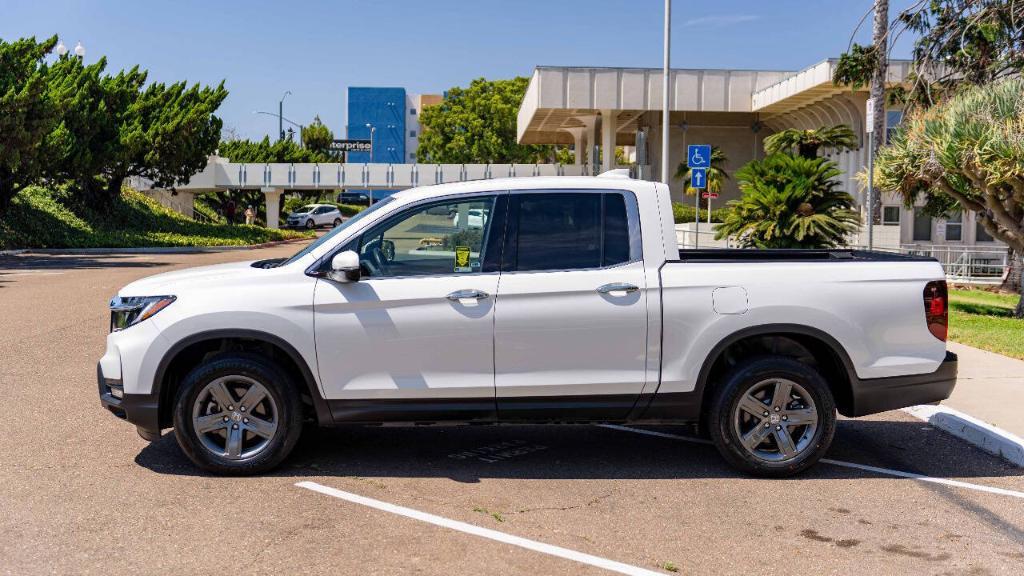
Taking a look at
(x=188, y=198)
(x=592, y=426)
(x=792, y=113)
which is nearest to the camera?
(x=592, y=426)

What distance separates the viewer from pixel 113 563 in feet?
16.1

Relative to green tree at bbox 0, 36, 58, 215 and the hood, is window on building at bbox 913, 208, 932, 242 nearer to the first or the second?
green tree at bbox 0, 36, 58, 215

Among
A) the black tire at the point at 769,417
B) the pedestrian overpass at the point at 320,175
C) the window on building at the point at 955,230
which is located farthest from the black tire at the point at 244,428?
the pedestrian overpass at the point at 320,175

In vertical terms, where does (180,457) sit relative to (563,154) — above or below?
below

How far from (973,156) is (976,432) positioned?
9514 mm

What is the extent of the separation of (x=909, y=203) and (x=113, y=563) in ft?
57.1

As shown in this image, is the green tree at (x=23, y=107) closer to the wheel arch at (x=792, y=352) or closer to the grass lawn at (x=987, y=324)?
the grass lawn at (x=987, y=324)

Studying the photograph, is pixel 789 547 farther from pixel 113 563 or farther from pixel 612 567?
pixel 113 563

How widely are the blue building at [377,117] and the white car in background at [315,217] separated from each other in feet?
216

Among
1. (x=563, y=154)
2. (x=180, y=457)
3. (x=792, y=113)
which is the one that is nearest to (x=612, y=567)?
(x=180, y=457)

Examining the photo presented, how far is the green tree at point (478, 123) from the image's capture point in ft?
300

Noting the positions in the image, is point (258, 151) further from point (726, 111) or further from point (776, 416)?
point (776, 416)

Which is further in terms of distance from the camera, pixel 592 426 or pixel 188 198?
pixel 188 198

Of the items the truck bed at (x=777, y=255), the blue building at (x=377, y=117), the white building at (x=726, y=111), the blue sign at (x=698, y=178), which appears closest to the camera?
the truck bed at (x=777, y=255)
